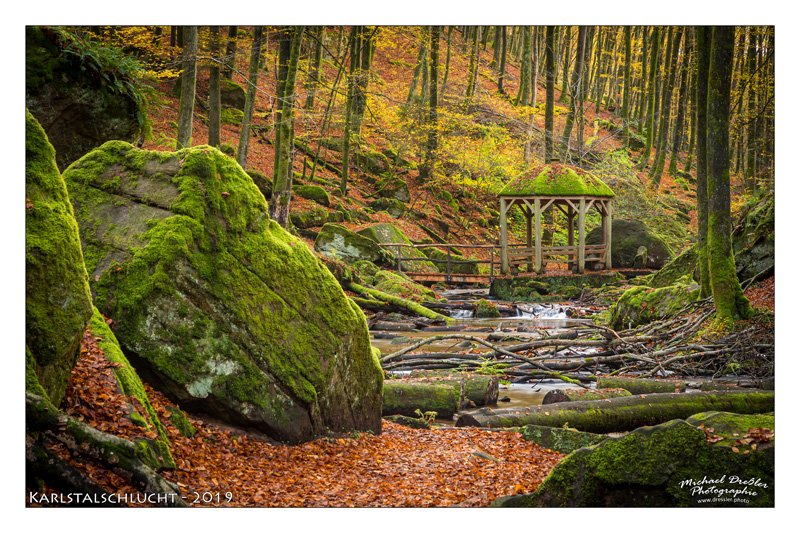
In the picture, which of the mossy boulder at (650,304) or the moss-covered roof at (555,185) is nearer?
the mossy boulder at (650,304)

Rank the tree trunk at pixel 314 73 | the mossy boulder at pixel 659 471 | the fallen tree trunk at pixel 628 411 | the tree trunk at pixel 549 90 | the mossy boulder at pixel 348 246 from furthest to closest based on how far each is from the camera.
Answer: the tree trunk at pixel 549 90 → the mossy boulder at pixel 348 246 → the tree trunk at pixel 314 73 → the fallen tree trunk at pixel 628 411 → the mossy boulder at pixel 659 471

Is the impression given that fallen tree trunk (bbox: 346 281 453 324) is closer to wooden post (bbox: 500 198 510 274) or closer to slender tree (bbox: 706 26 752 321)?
wooden post (bbox: 500 198 510 274)

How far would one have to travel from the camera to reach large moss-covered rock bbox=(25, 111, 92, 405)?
3.98 metres

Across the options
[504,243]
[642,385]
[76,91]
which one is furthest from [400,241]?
[76,91]

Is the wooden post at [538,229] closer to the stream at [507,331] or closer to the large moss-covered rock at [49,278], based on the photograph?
the stream at [507,331]

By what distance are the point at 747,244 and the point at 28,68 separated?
1143 cm

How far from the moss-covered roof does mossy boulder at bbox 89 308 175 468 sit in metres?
17.9

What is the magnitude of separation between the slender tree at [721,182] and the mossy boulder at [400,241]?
13414mm

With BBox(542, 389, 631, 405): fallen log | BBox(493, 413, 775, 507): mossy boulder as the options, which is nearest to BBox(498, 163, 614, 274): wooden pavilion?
BBox(542, 389, 631, 405): fallen log

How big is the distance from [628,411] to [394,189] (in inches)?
899

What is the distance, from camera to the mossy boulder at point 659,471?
4.32 meters

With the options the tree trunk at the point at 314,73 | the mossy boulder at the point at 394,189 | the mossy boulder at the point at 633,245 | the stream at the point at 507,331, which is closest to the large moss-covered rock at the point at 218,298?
the stream at the point at 507,331

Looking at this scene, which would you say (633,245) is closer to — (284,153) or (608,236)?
(608,236)

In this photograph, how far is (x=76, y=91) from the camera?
786cm
